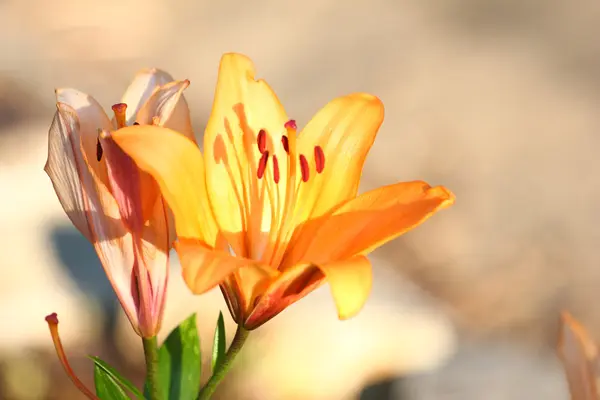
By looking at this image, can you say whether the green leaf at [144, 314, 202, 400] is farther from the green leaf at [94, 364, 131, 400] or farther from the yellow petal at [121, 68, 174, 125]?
the yellow petal at [121, 68, 174, 125]

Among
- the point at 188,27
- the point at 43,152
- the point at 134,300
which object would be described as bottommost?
the point at 134,300

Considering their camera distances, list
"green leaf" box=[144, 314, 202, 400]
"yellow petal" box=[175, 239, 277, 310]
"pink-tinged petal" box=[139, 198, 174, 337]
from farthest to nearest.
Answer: "green leaf" box=[144, 314, 202, 400] < "pink-tinged petal" box=[139, 198, 174, 337] < "yellow petal" box=[175, 239, 277, 310]

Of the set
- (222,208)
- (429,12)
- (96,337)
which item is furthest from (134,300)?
(429,12)

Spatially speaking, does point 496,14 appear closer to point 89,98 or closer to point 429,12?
point 429,12

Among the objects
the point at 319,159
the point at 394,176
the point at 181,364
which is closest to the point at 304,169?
the point at 319,159

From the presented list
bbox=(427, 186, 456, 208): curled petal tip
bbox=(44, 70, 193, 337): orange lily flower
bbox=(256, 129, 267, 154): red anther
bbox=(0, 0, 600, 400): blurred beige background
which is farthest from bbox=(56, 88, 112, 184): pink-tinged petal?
bbox=(0, 0, 600, 400): blurred beige background

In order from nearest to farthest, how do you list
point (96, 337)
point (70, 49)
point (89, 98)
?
point (89, 98)
point (96, 337)
point (70, 49)
